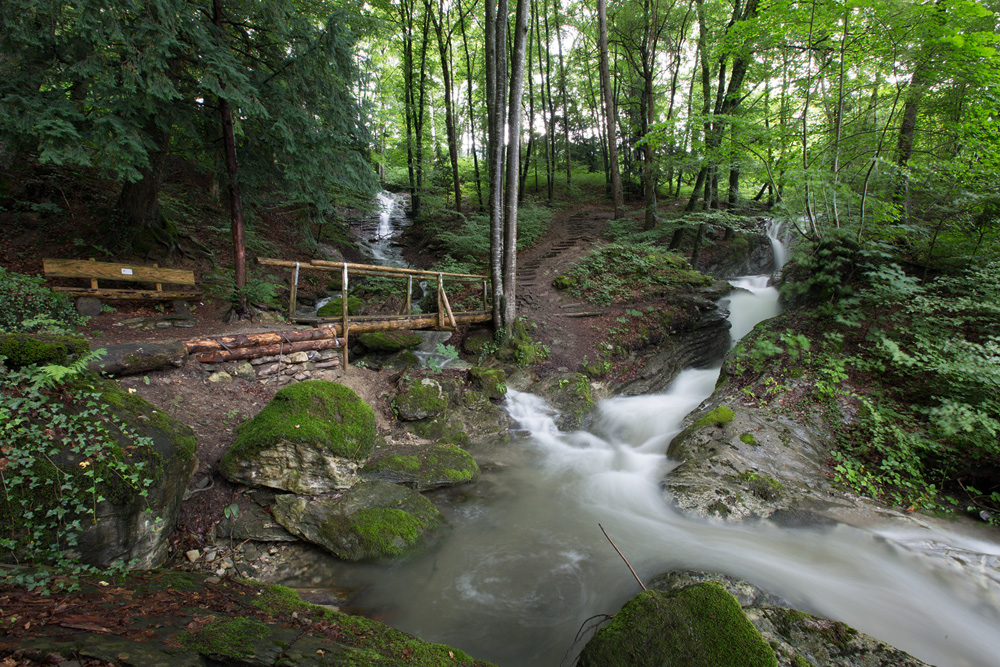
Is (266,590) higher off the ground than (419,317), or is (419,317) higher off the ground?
(419,317)

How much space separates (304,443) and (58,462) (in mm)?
1915

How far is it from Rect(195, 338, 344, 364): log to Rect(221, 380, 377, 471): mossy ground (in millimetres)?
1384

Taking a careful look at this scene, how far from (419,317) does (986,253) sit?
31.0ft

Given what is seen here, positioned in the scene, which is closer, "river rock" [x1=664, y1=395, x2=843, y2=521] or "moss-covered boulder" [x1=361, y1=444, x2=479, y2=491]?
"river rock" [x1=664, y1=395, x2=843, y2=521]

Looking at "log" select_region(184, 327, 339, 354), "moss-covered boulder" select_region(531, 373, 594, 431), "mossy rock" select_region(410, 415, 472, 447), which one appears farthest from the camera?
"moss-covered boulder" select_region(531, 373, 594, 431)

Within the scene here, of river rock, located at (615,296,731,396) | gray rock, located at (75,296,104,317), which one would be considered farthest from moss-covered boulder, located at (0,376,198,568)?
→ river rock, located at (615,296,731,396)

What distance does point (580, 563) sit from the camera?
14.1ft

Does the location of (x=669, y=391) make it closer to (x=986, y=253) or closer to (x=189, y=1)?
(x=986, y=253)

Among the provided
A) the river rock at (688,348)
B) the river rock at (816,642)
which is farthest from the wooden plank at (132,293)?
the river rock at (816,642)

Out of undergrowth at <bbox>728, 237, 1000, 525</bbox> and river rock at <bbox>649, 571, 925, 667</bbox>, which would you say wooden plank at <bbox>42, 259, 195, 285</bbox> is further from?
undergrowth at <bbox>728, 237, 1000, 525</bbox>

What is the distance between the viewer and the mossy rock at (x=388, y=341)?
307 inches

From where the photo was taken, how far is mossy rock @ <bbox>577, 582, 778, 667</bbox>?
229 cm

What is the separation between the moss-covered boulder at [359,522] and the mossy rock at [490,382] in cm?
328

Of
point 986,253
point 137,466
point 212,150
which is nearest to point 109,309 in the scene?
point 212,150
